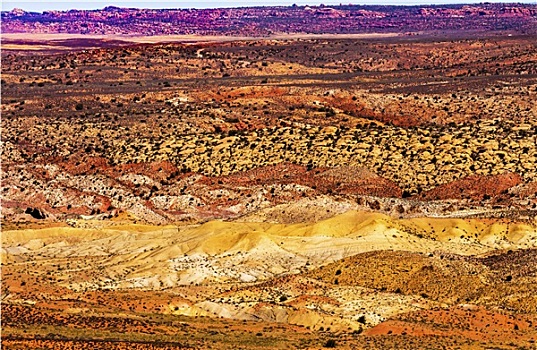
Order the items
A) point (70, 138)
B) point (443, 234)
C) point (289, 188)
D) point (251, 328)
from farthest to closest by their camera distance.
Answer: point (70, 138), point (289, 188), point (443, 234), point (251, 328)

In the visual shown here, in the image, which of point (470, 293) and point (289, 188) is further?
point (289, 188)

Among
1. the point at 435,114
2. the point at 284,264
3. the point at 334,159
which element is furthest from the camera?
the point at 435,114

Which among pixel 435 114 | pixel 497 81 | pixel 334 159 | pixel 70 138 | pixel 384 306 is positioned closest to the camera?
pixel 384 306

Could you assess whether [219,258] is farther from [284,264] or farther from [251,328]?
[251,328]

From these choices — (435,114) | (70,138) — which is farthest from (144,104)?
(435,114)

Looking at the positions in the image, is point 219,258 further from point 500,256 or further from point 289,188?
point 289,188

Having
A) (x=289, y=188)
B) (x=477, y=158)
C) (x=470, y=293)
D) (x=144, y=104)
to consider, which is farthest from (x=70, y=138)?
(x=470, y=293)
